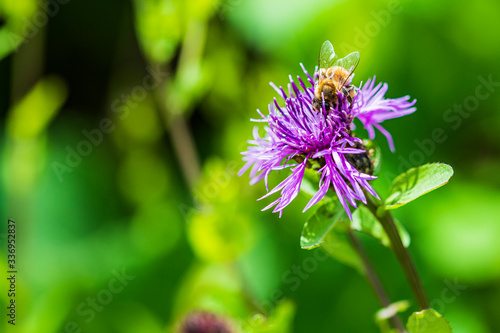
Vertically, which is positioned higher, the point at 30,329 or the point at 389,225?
the point at 30,329

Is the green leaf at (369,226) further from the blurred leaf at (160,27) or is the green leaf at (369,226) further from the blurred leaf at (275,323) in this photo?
the blurred leaf at (160,27)

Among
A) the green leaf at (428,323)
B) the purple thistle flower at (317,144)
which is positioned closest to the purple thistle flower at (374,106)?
the purple thistle flower at (317,144)

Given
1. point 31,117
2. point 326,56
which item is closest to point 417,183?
point 326,56

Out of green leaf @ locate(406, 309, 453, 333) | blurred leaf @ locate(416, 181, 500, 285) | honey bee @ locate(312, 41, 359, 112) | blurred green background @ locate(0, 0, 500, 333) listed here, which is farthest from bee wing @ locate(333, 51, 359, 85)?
blurred leaf @ locate(416, 181, 500, 285)

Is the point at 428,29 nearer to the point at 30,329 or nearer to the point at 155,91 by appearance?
the point at 155,91

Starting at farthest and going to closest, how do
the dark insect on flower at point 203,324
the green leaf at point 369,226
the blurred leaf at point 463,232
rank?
the blurred leaf at point 463,232 < the dark insect on flower at point 203,324 < the green leaf at point 369,226

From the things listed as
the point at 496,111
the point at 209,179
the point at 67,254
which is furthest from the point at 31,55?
the point at 496,111
